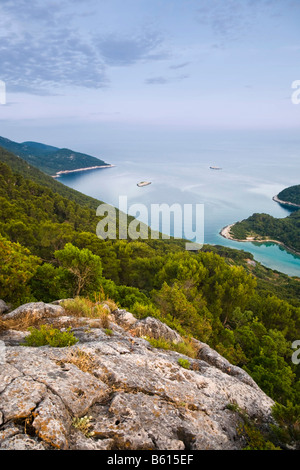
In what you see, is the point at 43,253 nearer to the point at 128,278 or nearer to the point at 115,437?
the point at 128,278

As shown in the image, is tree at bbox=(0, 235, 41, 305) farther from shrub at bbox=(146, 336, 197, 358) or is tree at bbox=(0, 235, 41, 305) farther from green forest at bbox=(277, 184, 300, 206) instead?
green forest at bbox=(277, 184, 300, 206)

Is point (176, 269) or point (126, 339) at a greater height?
point (126, 339)

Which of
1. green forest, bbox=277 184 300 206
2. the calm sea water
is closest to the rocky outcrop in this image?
the calm sea water

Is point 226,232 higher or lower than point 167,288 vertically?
lower

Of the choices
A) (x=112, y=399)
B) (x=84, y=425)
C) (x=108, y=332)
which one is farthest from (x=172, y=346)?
(x=84, y=425)

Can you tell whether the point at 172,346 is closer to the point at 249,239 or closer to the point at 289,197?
the point at 249,239
